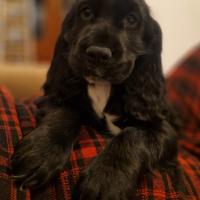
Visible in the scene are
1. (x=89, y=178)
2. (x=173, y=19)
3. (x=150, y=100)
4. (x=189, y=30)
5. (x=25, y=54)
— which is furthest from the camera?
(x=25, y=54)

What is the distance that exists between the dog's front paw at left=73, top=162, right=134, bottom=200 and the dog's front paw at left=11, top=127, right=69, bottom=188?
0.08 m

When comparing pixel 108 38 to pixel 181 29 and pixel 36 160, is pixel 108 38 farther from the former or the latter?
pixel 181 29

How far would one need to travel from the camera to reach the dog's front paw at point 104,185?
0.85 meters

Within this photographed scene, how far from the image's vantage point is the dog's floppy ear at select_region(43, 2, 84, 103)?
3.68ft

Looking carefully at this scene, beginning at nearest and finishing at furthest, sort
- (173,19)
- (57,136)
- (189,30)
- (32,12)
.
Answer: (57,136), (173,19), (189,30), (32,12)

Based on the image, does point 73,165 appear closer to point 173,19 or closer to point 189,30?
point 173,19

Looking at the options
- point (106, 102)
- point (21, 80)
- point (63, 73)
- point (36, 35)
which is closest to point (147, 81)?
point (106, 102)

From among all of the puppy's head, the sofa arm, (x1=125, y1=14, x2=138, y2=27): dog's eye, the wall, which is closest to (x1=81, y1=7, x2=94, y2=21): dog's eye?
the puppy's head

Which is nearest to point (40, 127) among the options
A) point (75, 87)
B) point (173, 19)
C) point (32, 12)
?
point (75, 87)

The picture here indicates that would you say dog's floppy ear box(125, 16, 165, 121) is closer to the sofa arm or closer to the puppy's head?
the puppy's head

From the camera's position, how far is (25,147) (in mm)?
951

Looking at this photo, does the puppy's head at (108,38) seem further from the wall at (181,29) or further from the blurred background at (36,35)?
the wall at (181,29)

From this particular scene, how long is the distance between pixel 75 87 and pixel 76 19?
0.20 meters

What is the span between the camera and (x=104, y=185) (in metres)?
0.87
